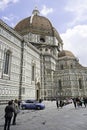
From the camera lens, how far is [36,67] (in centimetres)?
3362

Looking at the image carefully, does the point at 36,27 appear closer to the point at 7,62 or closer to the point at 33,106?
the point at 7,62

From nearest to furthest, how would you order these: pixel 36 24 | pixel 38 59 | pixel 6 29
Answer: pixel 6 29, pixel 38 59, pixel 36 24

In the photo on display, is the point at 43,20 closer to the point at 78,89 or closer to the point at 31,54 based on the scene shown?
the point at 31,54

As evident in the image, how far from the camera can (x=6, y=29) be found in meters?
23.6

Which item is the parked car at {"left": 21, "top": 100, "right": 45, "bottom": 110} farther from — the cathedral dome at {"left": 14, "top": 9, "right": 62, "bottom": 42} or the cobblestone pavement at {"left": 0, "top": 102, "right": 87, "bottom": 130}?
the cathedral dome at {"left": 14, "top": 9, "right": 62, "bottom": 42}

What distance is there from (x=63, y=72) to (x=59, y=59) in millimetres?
6689

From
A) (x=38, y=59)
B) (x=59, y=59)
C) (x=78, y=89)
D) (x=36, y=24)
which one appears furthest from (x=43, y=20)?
(x=78, y=89)

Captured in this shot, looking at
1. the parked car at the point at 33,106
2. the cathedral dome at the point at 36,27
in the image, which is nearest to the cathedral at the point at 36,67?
the cathedral dome at the point at 36,27

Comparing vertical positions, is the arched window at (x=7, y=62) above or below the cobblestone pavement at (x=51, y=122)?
above

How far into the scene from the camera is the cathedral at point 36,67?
2329 centimetres

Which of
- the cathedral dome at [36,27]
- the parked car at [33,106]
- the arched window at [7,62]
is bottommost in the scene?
the parked car at [33,106]

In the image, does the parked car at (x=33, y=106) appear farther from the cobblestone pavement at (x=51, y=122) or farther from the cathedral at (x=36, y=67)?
the cobblestone pavement at (x=51, y=122)

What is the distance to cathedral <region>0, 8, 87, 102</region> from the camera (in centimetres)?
2329

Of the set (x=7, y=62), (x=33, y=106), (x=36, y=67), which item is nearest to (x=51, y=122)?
(x=33, y=106)
